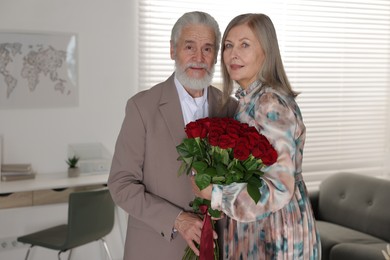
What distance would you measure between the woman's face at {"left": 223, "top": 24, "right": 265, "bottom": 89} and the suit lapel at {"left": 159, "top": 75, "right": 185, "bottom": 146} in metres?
0.27

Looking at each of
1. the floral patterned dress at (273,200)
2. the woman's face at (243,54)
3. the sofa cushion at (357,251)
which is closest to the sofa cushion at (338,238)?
the sofa cushion at (357,251)

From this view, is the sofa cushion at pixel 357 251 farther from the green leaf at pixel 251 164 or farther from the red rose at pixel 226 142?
the red rose at pixel 226 142

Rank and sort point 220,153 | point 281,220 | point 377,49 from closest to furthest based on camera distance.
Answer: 1. point 220,153
2. point 281,220
3. point 377,49

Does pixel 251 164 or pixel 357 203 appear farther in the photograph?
pixel 357 203

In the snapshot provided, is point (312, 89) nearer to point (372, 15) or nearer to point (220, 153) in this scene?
point (372, 15)

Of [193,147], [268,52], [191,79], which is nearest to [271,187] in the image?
[193,147]

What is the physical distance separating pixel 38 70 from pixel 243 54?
8.55 feet

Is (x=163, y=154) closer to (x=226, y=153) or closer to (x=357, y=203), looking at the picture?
(x=226, y=153)

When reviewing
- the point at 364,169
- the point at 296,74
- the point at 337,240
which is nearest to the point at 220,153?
the point at 337,240

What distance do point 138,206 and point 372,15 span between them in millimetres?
4109

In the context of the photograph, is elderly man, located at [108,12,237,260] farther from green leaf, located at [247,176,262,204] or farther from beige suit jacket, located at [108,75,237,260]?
green leaf, located at [247,176,262,204]

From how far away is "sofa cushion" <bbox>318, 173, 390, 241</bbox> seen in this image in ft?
13.6

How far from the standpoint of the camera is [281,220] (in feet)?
6.01

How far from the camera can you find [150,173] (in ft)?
6.52
